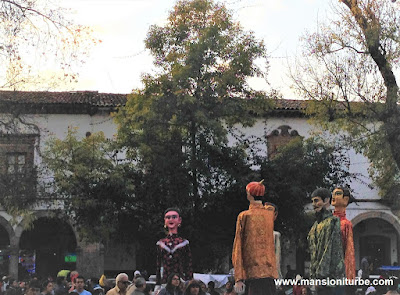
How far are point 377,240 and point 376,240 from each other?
0.15ft

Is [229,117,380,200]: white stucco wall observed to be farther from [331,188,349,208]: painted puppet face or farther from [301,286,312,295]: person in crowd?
[331,188,349,208]: painted puppet face

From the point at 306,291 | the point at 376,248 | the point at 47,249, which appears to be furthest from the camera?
the point at 376,248

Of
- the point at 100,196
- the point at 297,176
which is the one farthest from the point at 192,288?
the point at 297,176

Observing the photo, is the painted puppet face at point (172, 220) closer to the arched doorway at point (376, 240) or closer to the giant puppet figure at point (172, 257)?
the giant puppet figure at point (172, 257)

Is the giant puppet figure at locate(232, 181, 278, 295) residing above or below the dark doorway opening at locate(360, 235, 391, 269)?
below

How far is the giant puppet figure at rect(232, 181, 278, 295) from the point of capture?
977 centimetres

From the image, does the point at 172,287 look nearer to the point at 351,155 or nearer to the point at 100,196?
the point at 100,196

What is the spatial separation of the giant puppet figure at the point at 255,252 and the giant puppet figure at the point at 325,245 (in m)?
0.55

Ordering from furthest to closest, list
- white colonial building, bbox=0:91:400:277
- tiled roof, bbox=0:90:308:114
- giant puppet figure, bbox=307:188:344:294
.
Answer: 1. tiled roof, bbox=0:90:308:114
2. white colonial building, bbox=0:91:400:277
3. giant puppet figure, bbox=307:188:344:294

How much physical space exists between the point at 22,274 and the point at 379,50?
764 inches

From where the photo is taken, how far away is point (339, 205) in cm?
1104

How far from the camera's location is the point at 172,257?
12.2m

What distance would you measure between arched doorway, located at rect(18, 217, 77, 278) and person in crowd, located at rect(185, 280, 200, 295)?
2422 centimetres

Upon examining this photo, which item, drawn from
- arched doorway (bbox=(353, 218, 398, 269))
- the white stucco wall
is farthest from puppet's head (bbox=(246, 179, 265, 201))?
arched doorway (bbox=(353, 218, 398, 269))
